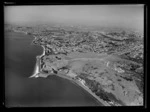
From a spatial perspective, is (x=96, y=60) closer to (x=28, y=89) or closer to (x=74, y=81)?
(x=74, y=81)

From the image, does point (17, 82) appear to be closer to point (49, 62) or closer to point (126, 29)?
point (49, 62)

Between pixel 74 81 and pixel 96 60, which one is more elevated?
pixel 96 60

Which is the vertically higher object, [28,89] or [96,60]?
[96,60]

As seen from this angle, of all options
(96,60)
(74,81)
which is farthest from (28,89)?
(96,60)

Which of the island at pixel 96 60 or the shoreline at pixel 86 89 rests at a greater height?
the island at pixel 96 60

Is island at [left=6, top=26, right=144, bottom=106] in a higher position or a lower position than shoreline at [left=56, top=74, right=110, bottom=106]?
higher

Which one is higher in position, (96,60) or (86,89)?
(96,60)

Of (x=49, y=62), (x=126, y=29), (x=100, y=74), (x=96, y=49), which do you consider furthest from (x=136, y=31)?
(x=49, y=62)

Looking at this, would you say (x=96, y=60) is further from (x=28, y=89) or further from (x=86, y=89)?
(x=28, y=89)
